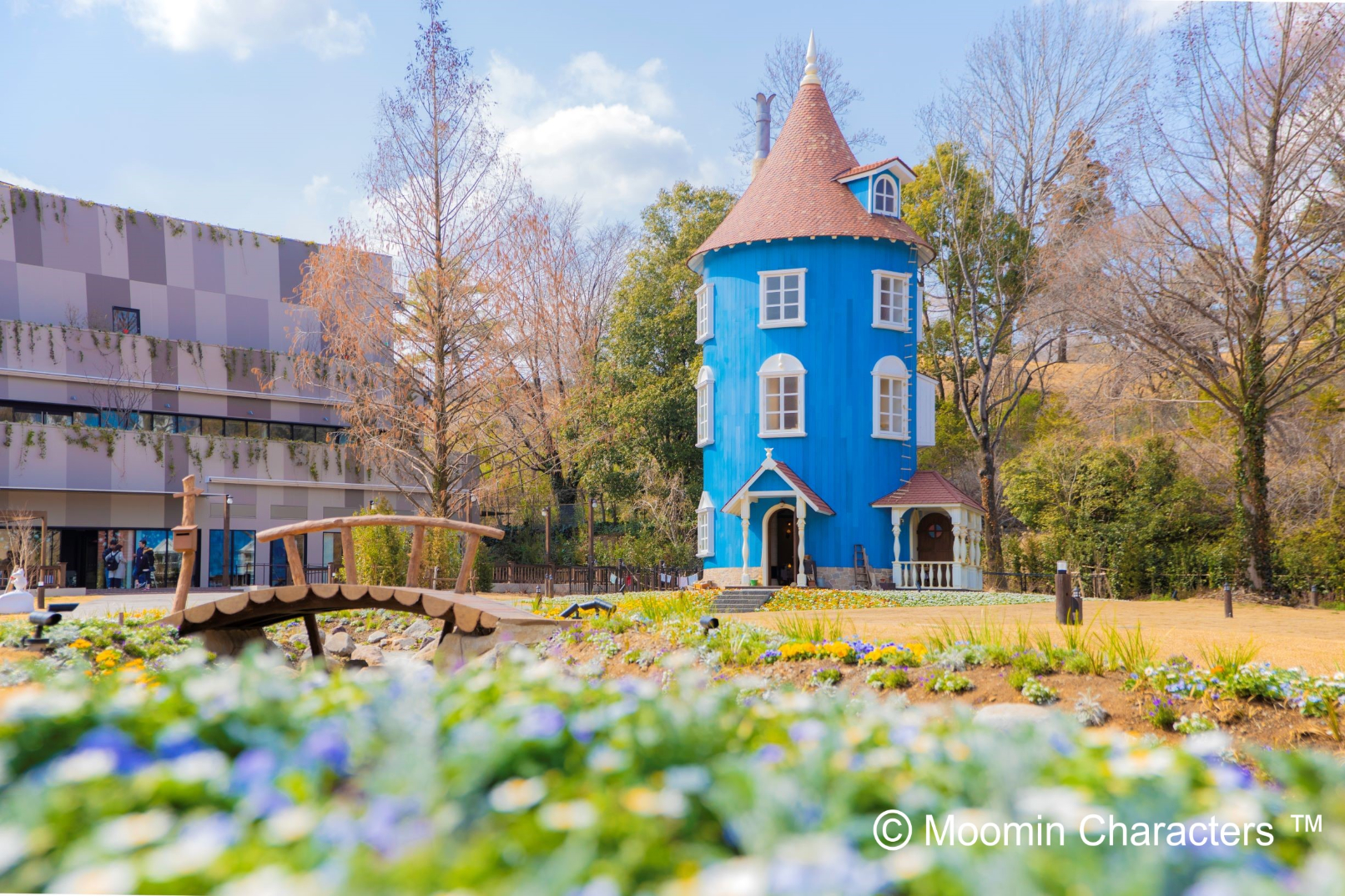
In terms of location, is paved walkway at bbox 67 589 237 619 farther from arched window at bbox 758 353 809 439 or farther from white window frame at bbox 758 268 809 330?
white window frame at bbox 758 268 809 330

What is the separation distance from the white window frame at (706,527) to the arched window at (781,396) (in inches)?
91.8

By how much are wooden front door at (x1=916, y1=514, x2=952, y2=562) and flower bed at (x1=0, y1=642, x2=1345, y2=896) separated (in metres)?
23.2

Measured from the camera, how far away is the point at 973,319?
95.3ft

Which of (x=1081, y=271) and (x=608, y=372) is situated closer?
(x=1081, y=271)

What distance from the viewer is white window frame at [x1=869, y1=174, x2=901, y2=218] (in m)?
26.3

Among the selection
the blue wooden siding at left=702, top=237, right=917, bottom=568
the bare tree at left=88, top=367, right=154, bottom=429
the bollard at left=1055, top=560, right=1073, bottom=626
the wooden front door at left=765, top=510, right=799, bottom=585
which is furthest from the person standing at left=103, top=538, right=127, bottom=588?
the bollard at left=1055, top=560, right=1073, bottom=626

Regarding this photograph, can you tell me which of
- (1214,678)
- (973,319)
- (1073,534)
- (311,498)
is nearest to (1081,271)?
(973,319)

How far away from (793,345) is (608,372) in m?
9.84

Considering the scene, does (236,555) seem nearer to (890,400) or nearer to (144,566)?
(144,566)

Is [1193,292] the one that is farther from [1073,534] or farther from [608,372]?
[608,372]

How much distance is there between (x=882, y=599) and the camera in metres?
20.6

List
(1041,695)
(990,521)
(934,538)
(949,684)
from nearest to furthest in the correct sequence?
(1041,695), (949,684), (934,538), (990,521)

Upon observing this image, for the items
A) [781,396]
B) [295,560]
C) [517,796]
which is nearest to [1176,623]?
[781,396]

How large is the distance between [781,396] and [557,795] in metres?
23.0
